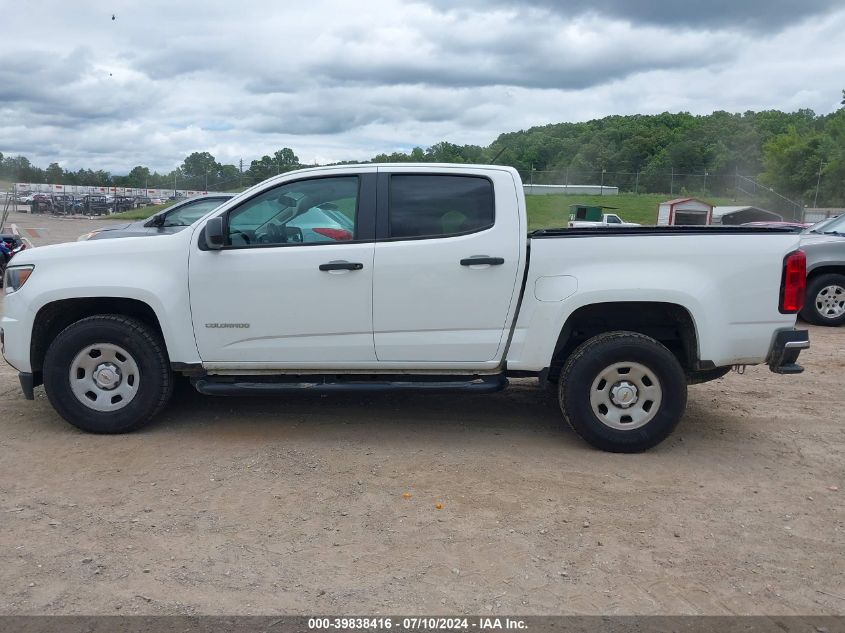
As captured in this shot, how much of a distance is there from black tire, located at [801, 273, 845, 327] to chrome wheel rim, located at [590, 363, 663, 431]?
21.0ft

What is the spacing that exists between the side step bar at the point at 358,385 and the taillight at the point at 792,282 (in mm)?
1927

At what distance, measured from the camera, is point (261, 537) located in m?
3.88

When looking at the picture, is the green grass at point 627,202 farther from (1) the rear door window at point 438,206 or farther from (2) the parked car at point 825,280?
(1) the rear door window at point 438,206

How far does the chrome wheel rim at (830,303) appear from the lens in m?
10.3

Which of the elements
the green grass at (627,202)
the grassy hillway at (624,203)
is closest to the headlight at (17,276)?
the grassy hillway at (624,203)

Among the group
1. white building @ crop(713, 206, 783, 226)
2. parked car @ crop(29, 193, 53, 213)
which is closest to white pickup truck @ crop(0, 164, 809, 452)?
white building @ crop(713, 206, 783, 226)

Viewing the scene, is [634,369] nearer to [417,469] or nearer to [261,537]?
[417,469]

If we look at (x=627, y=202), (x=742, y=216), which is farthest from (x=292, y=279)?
(x=627, y=202)

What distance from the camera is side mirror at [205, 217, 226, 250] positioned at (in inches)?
203

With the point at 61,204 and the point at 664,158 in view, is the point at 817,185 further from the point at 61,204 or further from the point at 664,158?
the point at 61,204

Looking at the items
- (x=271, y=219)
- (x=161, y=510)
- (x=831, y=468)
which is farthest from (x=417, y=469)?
(x=831, y=468)

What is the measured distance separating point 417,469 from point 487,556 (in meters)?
1.18

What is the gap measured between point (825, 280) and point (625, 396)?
665 cm

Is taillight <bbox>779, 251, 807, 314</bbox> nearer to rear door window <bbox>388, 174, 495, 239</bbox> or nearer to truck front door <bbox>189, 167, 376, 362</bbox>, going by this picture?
rear door window <bbox>388, 174, 495, 239</bbox>
